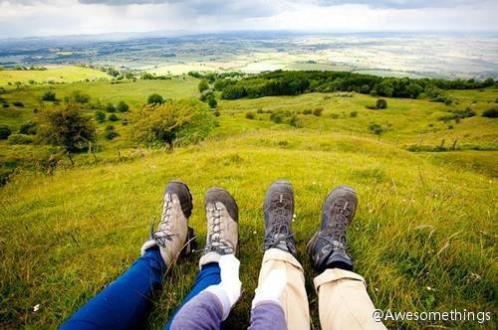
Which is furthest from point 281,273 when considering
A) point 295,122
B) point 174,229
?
point 295,122

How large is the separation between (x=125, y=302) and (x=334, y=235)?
2.26 metres

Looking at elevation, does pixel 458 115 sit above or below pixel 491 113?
below

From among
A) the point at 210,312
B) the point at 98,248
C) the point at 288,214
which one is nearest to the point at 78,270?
the point at 98,248

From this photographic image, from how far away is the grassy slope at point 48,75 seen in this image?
139125mm

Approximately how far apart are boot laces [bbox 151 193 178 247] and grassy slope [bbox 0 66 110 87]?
547 feet

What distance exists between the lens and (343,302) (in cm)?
236

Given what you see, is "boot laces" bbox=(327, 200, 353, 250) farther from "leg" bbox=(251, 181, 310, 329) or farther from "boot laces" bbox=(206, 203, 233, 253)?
"boot laces" bbox=(206, 203, 233, 253)

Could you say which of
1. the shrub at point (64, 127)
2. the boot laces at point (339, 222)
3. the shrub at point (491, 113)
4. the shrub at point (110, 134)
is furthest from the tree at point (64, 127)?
the shrub at point (491, 113)

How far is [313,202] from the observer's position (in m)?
5.23

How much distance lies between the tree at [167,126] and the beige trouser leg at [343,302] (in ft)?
146

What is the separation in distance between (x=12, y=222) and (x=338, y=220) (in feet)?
21.6

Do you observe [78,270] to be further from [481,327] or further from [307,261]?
[481,327]

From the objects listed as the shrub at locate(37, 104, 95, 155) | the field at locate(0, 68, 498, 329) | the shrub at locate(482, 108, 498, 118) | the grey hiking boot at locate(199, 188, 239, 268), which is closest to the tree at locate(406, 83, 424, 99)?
the shrub at locate(482, 108, 498, 118)

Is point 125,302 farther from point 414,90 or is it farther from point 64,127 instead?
point 414,90
